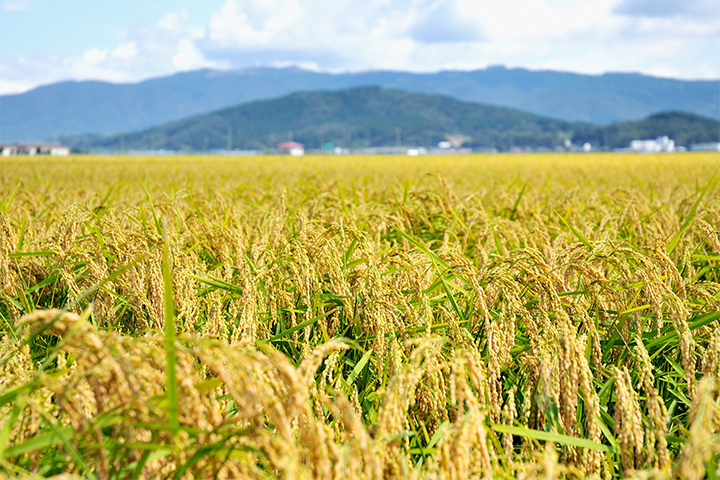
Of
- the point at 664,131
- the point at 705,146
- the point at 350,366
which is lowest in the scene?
the point at 350,366

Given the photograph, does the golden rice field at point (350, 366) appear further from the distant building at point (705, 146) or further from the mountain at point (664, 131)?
the mountain at point (664, 131)

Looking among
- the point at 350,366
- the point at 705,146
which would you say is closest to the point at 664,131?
the point at 705,146

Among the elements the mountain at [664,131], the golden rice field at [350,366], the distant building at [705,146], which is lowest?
the golden rice field at [350,366]

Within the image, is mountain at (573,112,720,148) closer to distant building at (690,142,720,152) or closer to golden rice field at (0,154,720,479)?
distant building at (690,142,720,152)

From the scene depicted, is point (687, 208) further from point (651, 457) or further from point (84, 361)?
point (84, 361)

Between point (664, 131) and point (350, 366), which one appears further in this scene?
point (664, 131)

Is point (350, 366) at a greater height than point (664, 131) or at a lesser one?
lesser

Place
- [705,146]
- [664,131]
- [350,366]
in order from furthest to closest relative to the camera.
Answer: [664,131] < [705,146] < [350,366]

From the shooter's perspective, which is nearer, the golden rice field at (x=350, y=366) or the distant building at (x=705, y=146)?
the golden rice field at (x=350, y=366)

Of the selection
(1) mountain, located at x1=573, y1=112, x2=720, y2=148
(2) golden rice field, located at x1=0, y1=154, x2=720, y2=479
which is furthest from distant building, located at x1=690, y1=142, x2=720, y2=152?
(2) golden rice field, located at x1=0, y1=154, x2=720, y2=479

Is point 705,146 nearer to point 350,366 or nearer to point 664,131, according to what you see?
point 664,131

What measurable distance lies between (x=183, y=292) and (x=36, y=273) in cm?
92

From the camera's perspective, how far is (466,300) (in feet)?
7.75

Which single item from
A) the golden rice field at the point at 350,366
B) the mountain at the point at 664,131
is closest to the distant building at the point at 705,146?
the mountain at the point at 664,131
